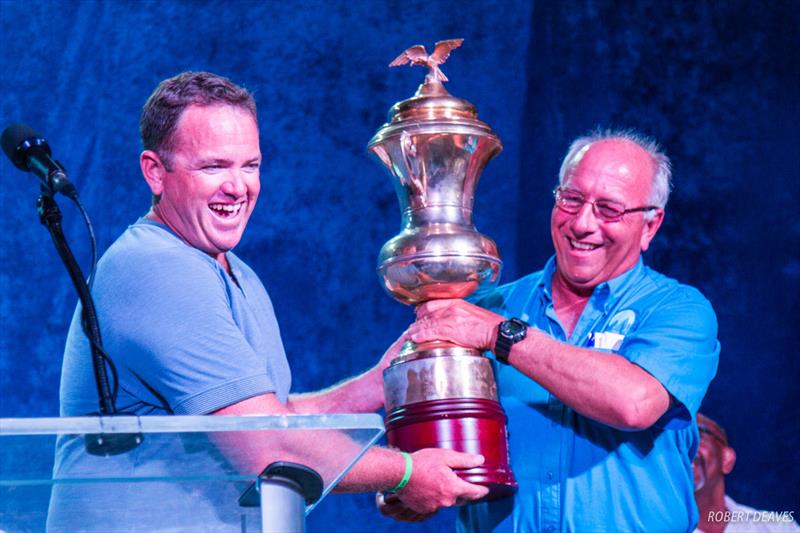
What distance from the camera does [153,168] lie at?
191 cm

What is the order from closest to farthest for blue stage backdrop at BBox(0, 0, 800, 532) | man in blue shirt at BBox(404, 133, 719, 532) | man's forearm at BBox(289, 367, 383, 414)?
man in blue shirt at BBox(404, 133, 719, 532)
man's forearm at BBox(289, 367, 383, 414)
blue stage backdrop at BBox(0, 0, 800, 532)

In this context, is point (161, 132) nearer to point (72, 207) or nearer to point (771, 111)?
point (72, 207)

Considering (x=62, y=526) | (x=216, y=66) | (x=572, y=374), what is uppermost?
(x=216, y=66)

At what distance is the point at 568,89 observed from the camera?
137 inches

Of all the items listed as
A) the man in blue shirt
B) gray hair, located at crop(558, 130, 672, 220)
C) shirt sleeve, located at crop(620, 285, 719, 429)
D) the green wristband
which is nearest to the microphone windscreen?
the green wristband

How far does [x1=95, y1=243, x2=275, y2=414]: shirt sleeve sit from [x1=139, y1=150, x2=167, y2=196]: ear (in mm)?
210

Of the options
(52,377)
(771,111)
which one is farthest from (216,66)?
(771,111)

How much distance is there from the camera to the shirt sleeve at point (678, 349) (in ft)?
7.59

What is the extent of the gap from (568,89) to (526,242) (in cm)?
47

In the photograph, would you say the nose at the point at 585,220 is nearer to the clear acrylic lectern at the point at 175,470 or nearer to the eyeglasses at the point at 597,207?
the eyeglasses at the point at 597,207

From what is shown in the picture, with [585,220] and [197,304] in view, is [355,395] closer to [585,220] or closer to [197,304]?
[585,220]

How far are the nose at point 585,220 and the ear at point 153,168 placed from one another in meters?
0.99

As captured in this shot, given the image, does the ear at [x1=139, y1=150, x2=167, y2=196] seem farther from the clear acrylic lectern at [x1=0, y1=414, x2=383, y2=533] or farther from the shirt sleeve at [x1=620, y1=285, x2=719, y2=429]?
the shirt sleeve at [x1=620, y1=285, x2=719, y2=429]

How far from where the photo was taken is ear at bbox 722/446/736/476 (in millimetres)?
3100
